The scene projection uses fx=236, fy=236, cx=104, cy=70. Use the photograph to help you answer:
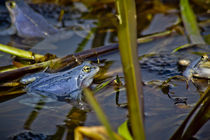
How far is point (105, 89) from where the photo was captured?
1765 millimetres

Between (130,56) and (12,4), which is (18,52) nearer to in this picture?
(12,4)

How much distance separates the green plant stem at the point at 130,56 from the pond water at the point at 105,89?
0.06m

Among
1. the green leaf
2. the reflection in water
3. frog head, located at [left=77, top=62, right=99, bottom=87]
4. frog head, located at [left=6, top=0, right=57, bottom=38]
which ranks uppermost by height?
frog head, located at [left=6, top=0, right=57, bottom=38]

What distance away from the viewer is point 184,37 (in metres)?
2.56

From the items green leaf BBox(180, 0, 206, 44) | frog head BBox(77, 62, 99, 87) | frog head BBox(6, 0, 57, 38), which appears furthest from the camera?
frog head BBox(6, 0, 57, 38)

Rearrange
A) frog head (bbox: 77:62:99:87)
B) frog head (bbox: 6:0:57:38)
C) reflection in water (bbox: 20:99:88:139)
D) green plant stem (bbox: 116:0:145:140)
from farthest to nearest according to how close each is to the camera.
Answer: frog head (bbox: 6:0:57:38) < frog head (bbox: 77:62:99:87) < reflection in water (bbox: 20:99:88:139) < green plant stem (bbox: 116:0:145:140)

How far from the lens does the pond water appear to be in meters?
1.40

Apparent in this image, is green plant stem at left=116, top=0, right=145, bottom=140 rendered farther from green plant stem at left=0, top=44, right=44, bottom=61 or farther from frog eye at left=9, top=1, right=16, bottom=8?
frog eye at left=9, top=1, right=16, bottom=8

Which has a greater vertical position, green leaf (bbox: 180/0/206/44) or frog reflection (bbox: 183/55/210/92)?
green leaf (bbox: 180/0/206/44)

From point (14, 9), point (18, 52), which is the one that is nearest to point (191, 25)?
point (18, 52)

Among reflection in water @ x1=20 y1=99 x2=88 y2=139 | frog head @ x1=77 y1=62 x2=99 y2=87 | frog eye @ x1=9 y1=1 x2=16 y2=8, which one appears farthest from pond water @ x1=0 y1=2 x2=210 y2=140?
frog eye @ x1=9 y1=1 x2=16 y2=8

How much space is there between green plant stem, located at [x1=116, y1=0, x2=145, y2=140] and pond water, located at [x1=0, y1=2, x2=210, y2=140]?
0.06m

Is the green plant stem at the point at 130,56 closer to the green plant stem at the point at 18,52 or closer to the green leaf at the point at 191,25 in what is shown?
the green plant stem at the point at 18,52

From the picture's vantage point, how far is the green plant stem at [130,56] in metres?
0.93
